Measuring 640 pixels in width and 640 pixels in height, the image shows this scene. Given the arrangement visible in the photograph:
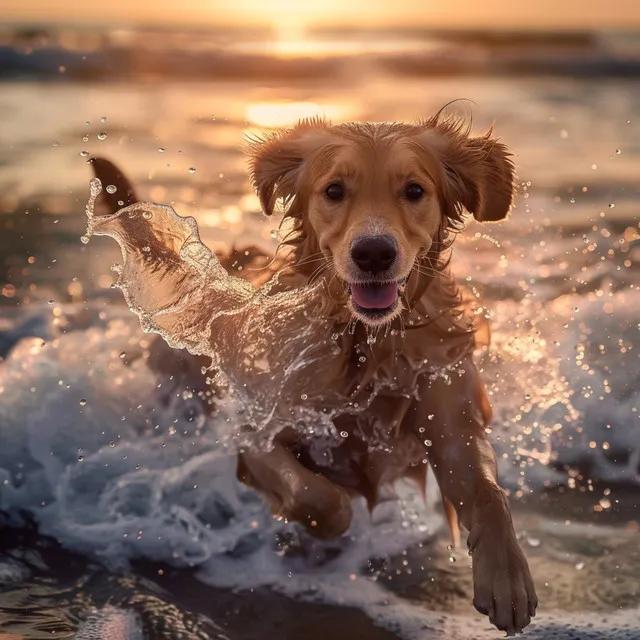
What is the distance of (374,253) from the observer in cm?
298

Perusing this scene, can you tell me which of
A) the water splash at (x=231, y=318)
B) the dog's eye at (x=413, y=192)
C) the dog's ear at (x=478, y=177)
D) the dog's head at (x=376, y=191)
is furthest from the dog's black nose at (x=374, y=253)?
the dog's ear at (x=478, y=177)

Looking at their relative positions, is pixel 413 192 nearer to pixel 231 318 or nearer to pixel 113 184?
pixel 231 318

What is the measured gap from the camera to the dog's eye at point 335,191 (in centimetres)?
320

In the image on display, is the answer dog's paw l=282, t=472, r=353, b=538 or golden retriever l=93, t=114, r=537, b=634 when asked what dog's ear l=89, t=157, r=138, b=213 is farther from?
dog's paw l=282, t=472, r=353, b=538

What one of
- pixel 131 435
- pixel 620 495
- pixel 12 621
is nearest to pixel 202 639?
pixel 12 621

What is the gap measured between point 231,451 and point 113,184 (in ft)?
3.89

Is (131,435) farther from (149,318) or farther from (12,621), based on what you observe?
(12,621)

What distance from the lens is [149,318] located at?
3.65 metres

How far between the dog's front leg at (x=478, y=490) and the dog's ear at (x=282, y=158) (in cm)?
87

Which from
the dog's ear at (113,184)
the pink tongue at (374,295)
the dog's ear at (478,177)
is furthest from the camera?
the dog's ear at (113,184)

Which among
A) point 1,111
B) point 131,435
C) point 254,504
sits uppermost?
point 1,111

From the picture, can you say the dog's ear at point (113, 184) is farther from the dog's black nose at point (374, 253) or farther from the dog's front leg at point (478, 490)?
the dog's front leg at point (478, 490)

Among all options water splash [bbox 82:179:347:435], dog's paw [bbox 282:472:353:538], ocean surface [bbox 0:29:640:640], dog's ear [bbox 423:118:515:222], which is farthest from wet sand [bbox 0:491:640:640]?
dog's ear [bbox 423:118:515:222]

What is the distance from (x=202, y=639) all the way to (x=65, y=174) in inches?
224
